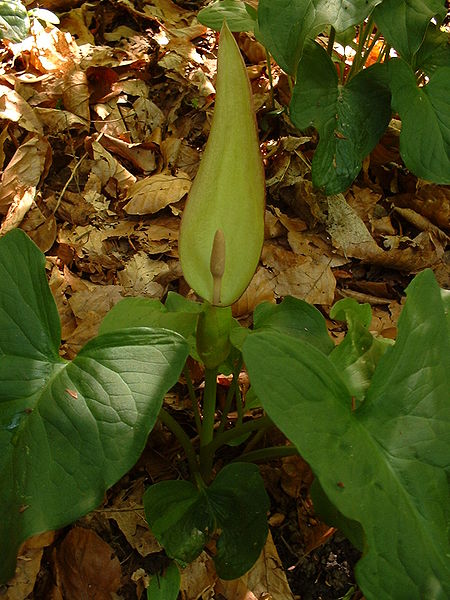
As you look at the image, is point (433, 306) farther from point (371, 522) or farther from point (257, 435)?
point (257, 435)

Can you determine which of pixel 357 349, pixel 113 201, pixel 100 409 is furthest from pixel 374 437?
pixel 113 201

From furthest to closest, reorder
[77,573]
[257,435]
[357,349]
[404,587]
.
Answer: [257,435] < [77,573] < [357,349] < [404,587]

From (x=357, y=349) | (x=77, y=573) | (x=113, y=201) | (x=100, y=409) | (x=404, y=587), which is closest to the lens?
(x=404, y=587)

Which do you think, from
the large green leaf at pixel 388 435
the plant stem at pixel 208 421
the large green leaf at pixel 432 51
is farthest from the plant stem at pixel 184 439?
the large green leaf at pixel 432 51

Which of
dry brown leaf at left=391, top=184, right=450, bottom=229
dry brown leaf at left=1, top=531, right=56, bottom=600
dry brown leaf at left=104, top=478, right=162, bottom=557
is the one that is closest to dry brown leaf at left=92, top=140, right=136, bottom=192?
dry brown leaf at left=391, top=184, right=450, bottom=229

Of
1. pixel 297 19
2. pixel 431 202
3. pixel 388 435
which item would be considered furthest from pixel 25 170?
pixel 388 435

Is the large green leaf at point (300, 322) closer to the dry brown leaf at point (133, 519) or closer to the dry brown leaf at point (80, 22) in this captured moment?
the dry brown leaf at point (133, 519)

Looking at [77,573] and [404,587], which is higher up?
[404,587]
